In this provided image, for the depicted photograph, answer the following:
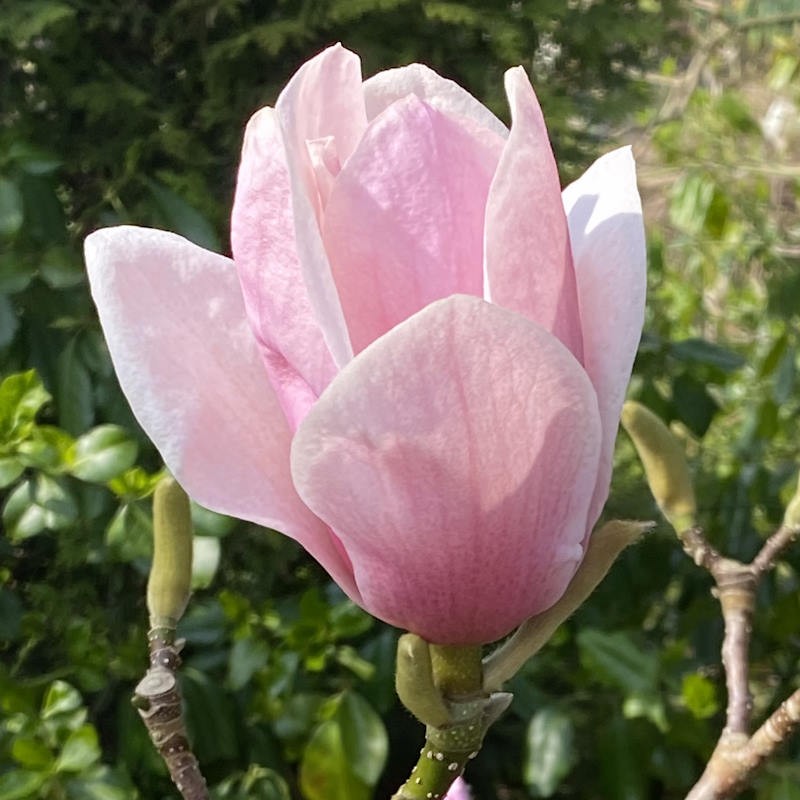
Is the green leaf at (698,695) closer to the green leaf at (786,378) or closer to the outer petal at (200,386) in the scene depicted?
the green leaf at (786,378)

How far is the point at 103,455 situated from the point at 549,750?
59 centimetres

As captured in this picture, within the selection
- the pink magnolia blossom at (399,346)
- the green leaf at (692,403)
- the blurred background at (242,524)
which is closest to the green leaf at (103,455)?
the blurred background at (242,524)

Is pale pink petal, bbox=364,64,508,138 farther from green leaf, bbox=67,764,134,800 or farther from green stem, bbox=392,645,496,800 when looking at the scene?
green leaf, bbox=67,764,134,800

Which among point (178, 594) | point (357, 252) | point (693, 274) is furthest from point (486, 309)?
point (693, 274)

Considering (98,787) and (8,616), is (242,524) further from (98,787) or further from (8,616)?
(98,787)

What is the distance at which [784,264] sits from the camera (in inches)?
65.2

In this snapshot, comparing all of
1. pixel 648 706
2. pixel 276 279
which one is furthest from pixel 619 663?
pixel 276 279

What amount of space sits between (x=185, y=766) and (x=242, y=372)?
0.15 metres

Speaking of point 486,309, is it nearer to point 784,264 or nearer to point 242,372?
point 242,372

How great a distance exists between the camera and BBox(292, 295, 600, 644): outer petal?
274 millimetres

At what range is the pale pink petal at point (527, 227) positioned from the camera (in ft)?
0.96

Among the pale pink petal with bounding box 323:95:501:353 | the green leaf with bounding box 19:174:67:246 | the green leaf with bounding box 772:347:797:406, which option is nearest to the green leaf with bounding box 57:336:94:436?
the green leaf with bounding box 19:174:67:246

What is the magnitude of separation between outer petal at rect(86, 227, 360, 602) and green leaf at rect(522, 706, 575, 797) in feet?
2.79

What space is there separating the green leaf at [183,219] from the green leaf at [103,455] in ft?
1.02
